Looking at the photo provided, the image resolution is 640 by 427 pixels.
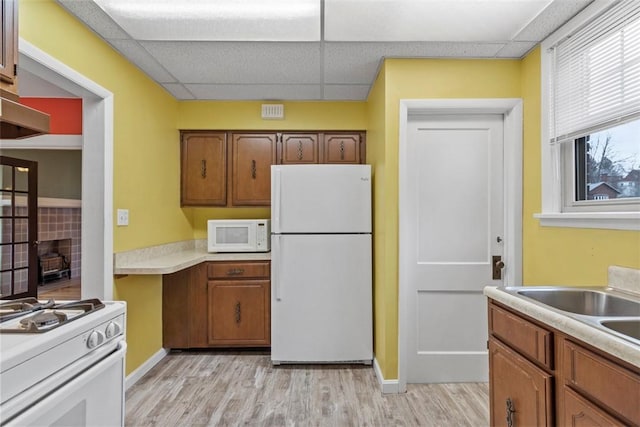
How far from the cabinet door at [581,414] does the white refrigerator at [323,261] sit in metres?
1.69

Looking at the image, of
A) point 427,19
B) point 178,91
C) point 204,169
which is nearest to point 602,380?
point 427,19

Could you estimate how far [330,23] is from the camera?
2.01m

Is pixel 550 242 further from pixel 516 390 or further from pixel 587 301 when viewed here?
pixel 516 390

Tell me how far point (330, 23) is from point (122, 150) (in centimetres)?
164

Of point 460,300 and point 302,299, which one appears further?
point 302,299

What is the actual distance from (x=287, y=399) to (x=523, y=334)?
5.24 ft

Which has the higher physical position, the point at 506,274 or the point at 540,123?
the point at 540,123

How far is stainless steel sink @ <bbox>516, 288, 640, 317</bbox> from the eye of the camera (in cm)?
147

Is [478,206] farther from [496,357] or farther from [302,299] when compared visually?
[302,299]

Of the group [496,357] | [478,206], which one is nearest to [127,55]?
[478,206]

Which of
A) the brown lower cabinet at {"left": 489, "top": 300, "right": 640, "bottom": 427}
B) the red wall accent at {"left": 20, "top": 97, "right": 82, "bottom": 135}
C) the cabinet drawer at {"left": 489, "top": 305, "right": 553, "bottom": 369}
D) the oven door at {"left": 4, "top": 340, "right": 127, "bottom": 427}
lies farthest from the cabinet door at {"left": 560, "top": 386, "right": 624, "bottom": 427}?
the red wall accent at {"left": 20, "top": 97, "right": 82, "bottom": 135}

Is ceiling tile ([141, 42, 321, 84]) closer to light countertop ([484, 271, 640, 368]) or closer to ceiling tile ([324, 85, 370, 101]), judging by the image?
ceiling tile ([324, 85, 370, 101])

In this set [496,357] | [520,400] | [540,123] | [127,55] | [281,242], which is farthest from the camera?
[281,242]

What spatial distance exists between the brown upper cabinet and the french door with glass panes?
1.75m
